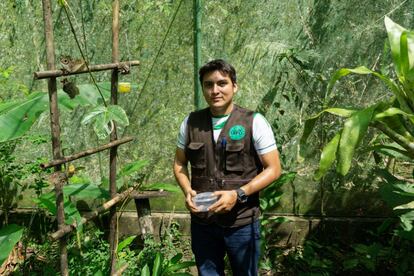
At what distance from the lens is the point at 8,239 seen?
9.00 ft

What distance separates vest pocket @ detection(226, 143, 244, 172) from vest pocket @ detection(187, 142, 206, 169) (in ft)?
0.43

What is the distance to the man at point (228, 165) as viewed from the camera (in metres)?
2.42

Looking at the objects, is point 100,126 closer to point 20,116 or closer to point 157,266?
point 20,116

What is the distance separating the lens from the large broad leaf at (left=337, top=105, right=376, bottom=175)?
2.21 m

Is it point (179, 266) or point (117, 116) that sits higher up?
point (117, 116)

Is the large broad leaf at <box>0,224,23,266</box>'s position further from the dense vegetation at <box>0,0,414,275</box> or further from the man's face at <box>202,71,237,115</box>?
the man's face at <box>202,71,237,115</box>

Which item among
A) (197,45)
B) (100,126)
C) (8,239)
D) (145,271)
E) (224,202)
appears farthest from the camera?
(197,45)

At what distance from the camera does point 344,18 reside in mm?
3621

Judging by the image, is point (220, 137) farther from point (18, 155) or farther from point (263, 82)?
point (18, 155)

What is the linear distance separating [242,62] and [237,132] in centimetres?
143

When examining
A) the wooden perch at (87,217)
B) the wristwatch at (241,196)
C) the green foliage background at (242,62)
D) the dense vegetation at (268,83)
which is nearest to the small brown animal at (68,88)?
the wooden perch at (87,217)

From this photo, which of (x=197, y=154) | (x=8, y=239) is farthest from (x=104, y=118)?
(x=8, y=239)

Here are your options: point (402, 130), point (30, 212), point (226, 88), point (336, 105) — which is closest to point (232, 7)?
point (336, 105)

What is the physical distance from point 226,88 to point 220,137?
0.81 feet
